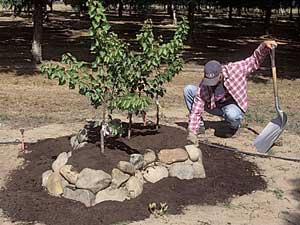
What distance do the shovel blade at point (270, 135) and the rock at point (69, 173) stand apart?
2658mm

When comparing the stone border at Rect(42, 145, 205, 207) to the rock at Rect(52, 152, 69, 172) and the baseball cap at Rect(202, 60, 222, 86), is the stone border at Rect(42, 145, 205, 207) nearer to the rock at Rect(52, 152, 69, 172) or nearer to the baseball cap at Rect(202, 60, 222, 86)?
the rock at Rect(52, 152, 69, 172)

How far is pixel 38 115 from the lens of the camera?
26.8 ft

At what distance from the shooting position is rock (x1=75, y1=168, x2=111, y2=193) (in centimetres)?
462

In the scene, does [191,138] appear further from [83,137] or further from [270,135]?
[270,135]

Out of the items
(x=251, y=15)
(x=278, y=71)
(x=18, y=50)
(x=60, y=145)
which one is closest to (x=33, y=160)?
(x=60, y=145)

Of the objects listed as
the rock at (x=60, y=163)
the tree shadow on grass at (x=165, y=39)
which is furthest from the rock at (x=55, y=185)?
the tree shadow on grass at (x=165, y=39)

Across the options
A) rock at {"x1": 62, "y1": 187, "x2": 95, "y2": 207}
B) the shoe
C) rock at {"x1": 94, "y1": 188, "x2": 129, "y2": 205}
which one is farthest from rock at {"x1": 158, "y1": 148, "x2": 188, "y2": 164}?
the shoe

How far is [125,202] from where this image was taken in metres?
4.69

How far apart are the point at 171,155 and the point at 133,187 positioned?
609 mm

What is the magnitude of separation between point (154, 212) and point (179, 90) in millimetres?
6210

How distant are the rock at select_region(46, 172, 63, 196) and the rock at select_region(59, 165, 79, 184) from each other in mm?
94

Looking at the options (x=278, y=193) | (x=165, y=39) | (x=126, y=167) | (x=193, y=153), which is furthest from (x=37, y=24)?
(x=165, y=39)

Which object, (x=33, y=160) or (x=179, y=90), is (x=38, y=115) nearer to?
(x=33, y=160)

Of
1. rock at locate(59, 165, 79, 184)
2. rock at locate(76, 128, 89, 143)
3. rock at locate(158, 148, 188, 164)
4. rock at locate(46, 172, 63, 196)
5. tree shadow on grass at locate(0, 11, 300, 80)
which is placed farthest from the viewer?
tree shadow on grass at locate(0, 11, 300, 80)
